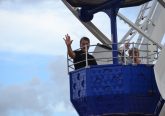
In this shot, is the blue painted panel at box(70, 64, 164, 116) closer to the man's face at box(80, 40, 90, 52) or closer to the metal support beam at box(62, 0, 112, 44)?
the man's face at box(80, 40, 90, 52)

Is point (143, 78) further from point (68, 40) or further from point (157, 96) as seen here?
point (68, 40)

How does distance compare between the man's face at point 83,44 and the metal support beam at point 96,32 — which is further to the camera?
the metal support beam at point 96,32

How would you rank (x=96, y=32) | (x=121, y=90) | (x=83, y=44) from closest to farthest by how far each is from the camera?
(x=83, y=44)
(x=121, y=90)
(x=96, y=32)

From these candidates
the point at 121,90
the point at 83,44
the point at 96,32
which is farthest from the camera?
the point at 96,32

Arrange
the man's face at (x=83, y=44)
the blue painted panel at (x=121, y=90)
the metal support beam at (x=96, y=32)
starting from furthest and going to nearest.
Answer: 1. the metal support beam at (x=96, y=32)
2. the blue painted panel at (x=121, y=90)
3. the man's face at (x=83, y=44)

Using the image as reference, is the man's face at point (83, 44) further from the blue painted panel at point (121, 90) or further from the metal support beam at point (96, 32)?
the metal support beam at point (96, 32)

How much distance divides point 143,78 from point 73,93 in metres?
2.98

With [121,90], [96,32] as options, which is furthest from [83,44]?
[96,32]

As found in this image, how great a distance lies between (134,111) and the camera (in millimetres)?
29156

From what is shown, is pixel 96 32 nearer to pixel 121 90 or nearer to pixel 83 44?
pixel 83 44

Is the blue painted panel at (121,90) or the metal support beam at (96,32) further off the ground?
the metal support beam at (96,32)

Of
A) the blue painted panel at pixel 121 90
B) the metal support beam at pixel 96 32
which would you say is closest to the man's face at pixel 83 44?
the blue painted panel at pixel 121 90

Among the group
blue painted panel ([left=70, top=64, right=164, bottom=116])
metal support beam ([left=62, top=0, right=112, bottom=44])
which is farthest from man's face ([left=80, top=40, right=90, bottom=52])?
metal support beam ([left=62, top=0, right=112, bottom=44])

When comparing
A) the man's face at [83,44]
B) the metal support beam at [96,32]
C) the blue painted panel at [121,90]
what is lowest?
the blue painted panel at [121,90]
